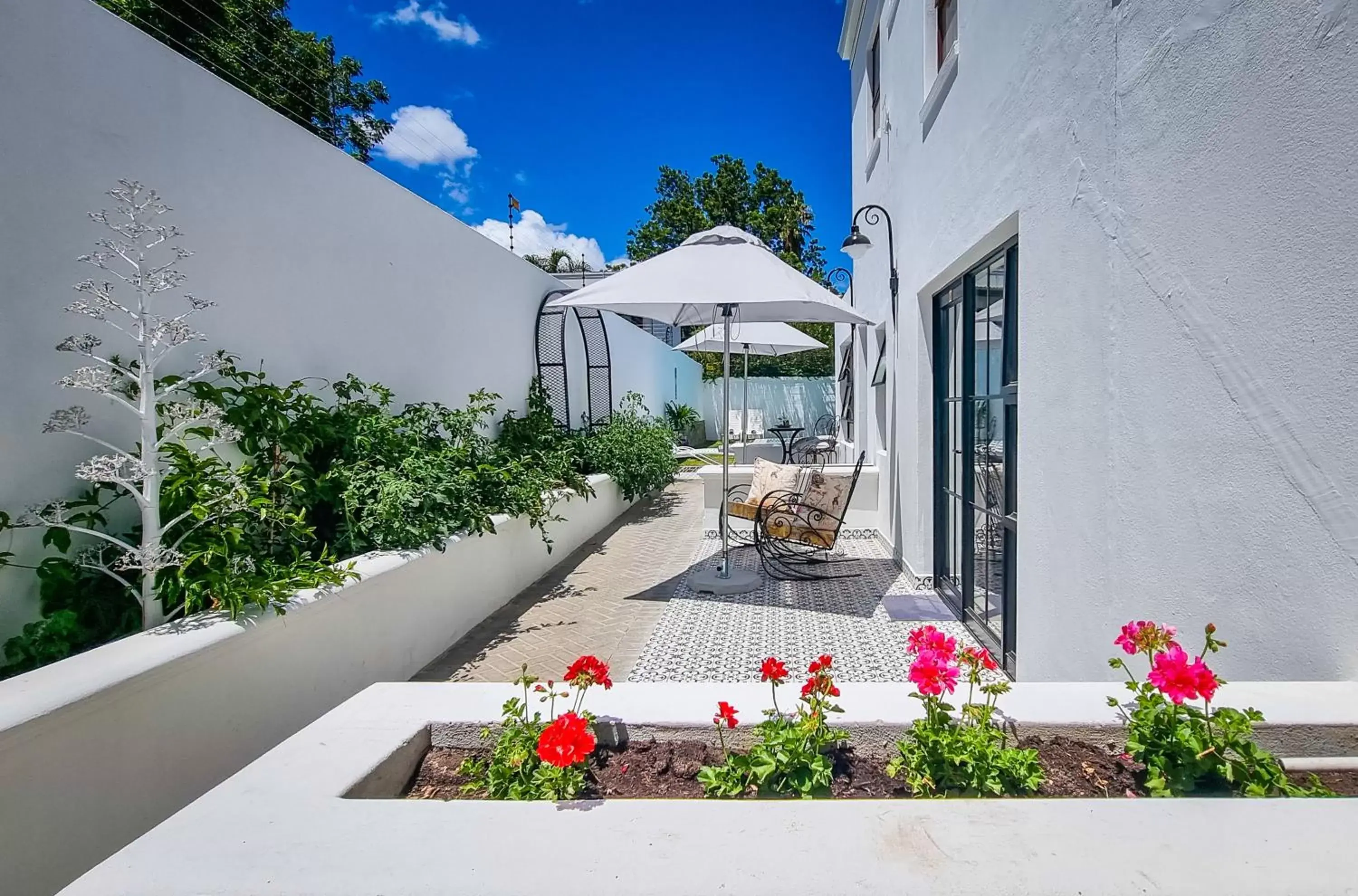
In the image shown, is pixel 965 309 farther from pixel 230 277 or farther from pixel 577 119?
pixel 577 119

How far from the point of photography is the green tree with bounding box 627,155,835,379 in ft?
88.8

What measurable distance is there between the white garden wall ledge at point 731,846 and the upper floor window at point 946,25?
14.4 ft

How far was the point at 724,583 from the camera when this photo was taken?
5.54 metres

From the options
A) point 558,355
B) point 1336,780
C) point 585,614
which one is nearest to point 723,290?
point 585,614

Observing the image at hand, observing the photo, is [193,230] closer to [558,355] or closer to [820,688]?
[820,688]

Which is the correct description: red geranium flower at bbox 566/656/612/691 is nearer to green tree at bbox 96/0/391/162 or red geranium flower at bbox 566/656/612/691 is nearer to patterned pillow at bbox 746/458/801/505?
patterned pillow at bbox 746/458/801/505

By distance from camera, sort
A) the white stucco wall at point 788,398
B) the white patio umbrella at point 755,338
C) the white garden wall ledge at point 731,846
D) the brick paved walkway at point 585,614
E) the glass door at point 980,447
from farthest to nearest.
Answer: the white stucco wall at point 788,398, the white patio umbrella at point 755,338, the brick paved walkway at point 585,614, the glass door at point 980,447, the white garden wall ledge at point 731,846

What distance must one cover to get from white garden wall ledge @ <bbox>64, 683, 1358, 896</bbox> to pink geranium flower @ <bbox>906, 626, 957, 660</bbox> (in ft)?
1.50

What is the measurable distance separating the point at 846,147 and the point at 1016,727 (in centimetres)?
1005

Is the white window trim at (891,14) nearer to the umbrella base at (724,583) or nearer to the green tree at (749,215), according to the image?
the umbrella base at (724,583)

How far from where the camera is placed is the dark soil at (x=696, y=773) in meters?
1.53

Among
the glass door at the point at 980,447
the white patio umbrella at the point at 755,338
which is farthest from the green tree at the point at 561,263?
the glass door at the point at 980,447

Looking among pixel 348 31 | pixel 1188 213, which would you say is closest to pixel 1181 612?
pixel 1188 213

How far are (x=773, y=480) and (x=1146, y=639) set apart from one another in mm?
4966
